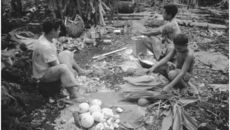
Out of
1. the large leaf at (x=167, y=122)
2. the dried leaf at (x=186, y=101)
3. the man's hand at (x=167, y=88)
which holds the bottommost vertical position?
the large leaf at (x=167, y=122)

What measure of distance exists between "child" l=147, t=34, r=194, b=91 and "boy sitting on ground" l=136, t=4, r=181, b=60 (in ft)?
2.04

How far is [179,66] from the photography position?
3.96 metres

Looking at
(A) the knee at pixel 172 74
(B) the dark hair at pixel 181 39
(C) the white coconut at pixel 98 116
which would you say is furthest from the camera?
(A) the knee at pixel 172 74

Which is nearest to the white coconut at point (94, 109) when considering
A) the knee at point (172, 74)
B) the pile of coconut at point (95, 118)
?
the pile of coconut at point (95, 118)

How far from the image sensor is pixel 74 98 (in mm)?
3660

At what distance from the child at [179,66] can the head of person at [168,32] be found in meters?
0.71

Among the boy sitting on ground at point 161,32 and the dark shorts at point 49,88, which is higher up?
the boy sitting on ground at point 161,32

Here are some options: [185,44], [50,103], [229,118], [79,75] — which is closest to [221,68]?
[185,44]

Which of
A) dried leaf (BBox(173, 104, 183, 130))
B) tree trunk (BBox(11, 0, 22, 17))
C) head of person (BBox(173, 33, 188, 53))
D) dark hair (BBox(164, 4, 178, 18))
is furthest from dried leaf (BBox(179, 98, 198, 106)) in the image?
tree trunk (BBox(11, 0, 22, 17))

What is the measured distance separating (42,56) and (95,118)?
3.15 ft

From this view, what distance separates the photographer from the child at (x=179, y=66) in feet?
11.9

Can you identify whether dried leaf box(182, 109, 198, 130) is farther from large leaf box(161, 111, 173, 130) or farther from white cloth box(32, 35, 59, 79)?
white cloth box(32, 35, 59, 79)

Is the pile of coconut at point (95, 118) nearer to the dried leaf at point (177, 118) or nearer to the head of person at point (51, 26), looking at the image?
the dried leaf at point (177, 118)

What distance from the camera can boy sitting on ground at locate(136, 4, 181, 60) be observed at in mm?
4613
